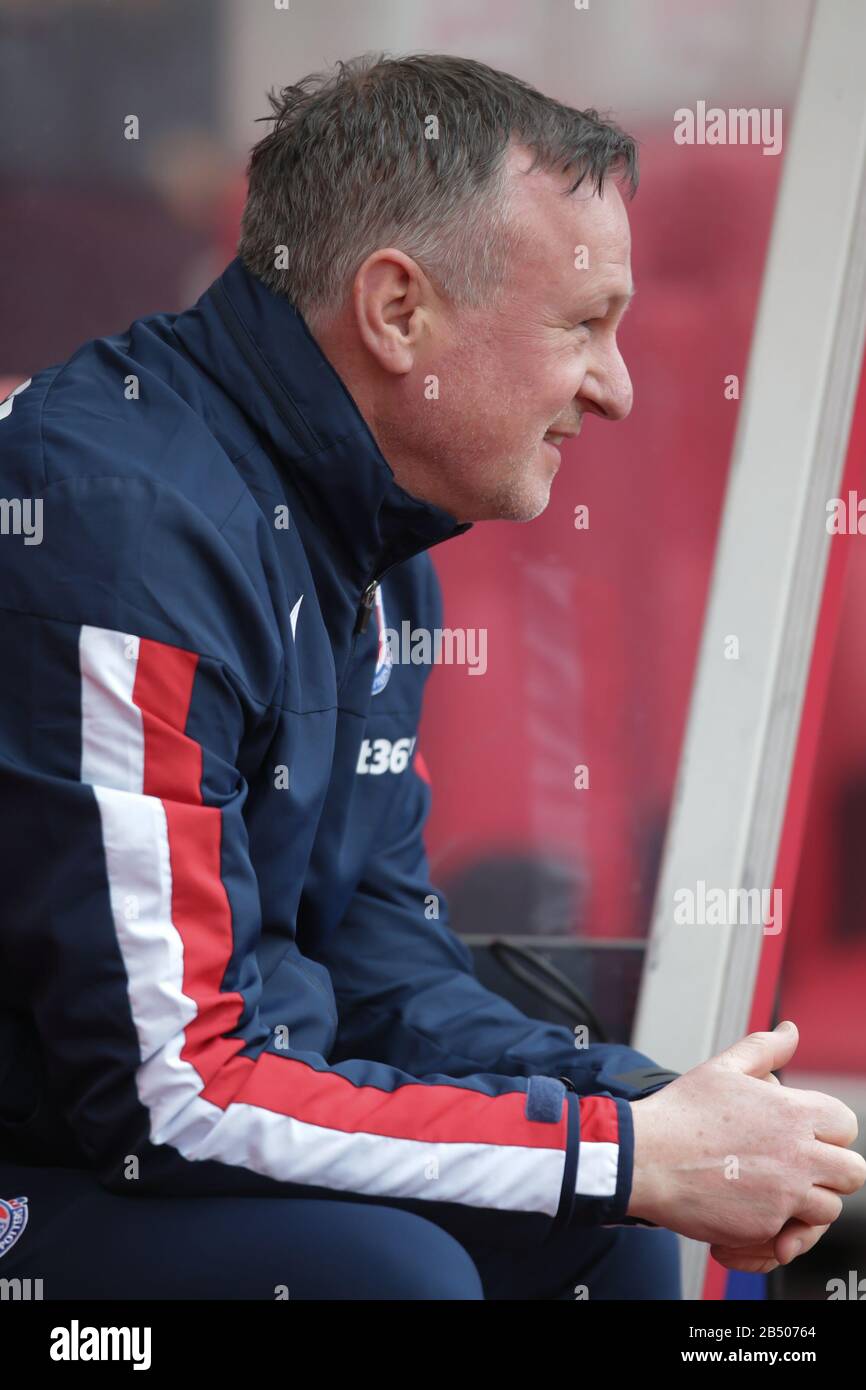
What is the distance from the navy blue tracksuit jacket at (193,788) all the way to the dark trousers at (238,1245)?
2 centimetres

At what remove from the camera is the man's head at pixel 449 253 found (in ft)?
3.79

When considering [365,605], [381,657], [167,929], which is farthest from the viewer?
[381,657]

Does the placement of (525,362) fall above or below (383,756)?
above

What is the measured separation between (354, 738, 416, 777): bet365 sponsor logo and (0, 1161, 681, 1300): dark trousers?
1.55 feet

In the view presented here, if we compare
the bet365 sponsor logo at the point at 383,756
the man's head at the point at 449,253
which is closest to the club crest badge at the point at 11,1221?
the bet365 sponsor logo at the point at 383,756

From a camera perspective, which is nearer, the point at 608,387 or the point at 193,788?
the point at 193,788

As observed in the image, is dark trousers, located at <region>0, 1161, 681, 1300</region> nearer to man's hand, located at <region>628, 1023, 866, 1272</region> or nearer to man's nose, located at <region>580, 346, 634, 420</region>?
man's hand, located at <region>628, 1023, 866, 1272</region>

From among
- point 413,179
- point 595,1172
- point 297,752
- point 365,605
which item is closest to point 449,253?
point 413,179

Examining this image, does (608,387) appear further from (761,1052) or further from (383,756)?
(761,1052)

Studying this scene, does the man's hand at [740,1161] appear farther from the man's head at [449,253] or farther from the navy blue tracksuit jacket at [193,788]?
the man's head at [449,253]

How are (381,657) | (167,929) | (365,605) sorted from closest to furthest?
(167,929), (365,605), (381,657)

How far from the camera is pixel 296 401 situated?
3.67 feet

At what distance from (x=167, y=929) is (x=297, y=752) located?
0.22 metres

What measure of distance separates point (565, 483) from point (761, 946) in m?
0.61
